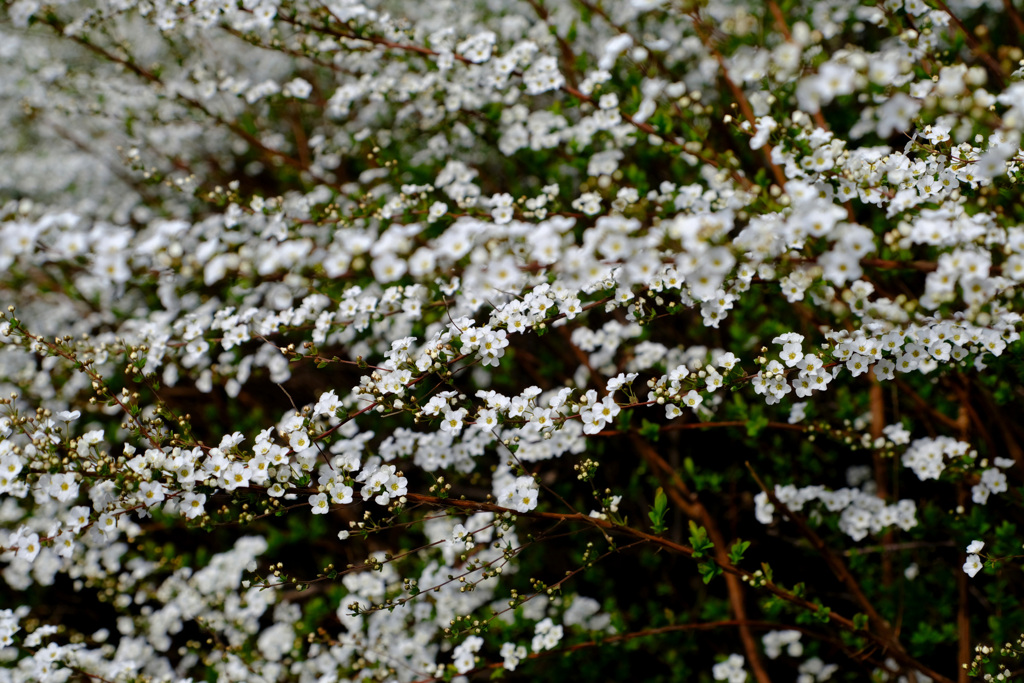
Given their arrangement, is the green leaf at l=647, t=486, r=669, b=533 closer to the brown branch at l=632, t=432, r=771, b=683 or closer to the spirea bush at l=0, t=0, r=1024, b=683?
the spirea bush at l=0, t=0, r=1024, b=683

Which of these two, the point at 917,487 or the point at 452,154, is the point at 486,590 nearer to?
the point at 917,487

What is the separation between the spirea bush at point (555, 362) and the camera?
2221mm

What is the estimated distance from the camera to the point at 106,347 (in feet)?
10.1

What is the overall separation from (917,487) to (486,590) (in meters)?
2.58

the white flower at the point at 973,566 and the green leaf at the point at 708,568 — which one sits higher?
the white flower at the point at 973,566

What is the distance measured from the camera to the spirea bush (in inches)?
87.4

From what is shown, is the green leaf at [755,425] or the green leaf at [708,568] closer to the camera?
the green leaf at [708,568]

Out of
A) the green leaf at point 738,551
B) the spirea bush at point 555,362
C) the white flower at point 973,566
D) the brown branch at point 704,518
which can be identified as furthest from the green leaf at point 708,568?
the white flower at point 973,566

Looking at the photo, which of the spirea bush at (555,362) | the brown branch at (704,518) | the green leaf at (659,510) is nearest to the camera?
the spirea bush at (555,362)

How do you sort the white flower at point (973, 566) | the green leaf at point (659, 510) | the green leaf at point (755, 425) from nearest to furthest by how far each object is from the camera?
the green leaf at point (659, 510) → the white flower at point (973, 566) → the green leaf at point (755, 425)

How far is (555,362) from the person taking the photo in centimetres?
440

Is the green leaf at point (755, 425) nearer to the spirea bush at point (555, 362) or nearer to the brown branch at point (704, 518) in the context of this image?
the spirea bush at point (555, 362)

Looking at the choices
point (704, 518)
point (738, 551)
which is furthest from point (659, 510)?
point (704, 518)

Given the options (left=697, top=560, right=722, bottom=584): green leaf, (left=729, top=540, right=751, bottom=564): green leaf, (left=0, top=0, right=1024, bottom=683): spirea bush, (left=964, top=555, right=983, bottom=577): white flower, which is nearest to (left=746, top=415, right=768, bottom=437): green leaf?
(left=0, top=0, right=1024, bottom=683): spirea bush
